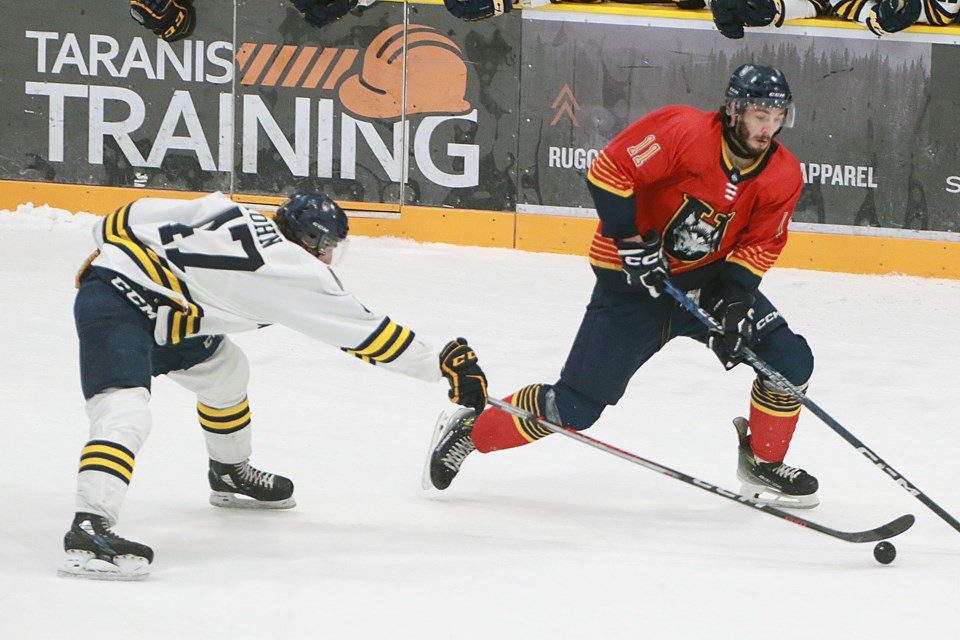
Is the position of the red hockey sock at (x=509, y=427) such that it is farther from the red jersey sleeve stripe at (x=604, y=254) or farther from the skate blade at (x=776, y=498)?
the skate blade at (x=776, y=498)

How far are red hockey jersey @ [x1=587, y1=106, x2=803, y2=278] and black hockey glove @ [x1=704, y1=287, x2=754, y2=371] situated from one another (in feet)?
0.39

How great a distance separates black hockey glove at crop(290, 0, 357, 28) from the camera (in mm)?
6492

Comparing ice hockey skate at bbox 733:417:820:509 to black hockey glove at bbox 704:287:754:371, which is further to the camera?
ice hockey skate at bbox 733:417:820:509

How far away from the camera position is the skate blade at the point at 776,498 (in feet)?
11.8

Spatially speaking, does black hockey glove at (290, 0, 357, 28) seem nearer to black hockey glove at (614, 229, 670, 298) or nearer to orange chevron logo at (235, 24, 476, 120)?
orange chevron logo at (235, 24, 476, 120)

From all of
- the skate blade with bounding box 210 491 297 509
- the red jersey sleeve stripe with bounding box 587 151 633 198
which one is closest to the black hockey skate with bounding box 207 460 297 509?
the skate blade with bounding box 210 491 297 509

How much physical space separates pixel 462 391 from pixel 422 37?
12.7 feet

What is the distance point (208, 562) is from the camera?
2967 millimetres

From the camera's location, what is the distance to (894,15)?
19.8 feet

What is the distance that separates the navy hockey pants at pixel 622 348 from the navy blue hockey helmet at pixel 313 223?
0.77 meters

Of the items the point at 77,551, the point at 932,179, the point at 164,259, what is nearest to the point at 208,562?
the point at 77,551

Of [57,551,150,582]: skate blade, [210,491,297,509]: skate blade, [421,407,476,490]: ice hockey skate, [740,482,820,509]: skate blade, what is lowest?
[740,482,820,509]: skate blade

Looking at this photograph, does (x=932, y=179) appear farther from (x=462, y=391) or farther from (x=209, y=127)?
(x=462, y=391)

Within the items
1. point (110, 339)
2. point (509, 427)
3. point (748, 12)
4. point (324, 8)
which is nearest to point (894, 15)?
point (748, 12)
